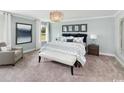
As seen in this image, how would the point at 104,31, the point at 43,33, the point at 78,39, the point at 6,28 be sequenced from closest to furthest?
1. the point at 6,28
2. the point at 104,31
3. the point at 78,39
4. the point at 43,33

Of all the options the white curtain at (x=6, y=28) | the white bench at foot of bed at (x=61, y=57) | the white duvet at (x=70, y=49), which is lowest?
the white bench at foot of bed at (x=61, y=57)

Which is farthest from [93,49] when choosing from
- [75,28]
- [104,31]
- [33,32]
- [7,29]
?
[7,29]

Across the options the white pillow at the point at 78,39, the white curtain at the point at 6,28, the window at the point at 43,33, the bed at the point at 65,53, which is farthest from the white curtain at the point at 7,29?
the white pillow at the point at 78,39

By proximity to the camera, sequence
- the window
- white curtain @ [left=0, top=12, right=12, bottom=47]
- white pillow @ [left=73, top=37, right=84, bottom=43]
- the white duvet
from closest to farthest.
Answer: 1. the white duvet
2. white curtain @ [left=0, top=12, right=12, bottom=47]
3. white pillow @ [left=73, top=37, right=84, bottom=43]
4. the window

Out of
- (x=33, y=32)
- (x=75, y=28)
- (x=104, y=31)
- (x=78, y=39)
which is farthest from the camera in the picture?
(x=33, y=32)

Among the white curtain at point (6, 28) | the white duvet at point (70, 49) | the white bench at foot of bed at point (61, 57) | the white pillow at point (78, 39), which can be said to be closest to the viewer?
the white bench at foot of bed at point (61, 57)

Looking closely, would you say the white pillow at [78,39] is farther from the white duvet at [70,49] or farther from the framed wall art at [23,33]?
the framed wall art at [23,33]

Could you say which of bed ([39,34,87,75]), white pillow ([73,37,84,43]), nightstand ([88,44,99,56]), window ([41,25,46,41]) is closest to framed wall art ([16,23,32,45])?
window ([41,25,46,41])

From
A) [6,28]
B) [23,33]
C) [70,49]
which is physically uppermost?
[6,28]

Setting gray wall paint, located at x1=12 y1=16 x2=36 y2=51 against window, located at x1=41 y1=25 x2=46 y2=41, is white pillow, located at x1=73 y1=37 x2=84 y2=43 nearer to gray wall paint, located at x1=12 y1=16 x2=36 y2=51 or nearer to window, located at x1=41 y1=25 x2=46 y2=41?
gray wall paint, located at x1=12 y1=16 x2=36 y2=51

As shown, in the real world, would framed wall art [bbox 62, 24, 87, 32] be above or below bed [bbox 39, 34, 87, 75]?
above

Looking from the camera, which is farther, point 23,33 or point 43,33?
point 43,33

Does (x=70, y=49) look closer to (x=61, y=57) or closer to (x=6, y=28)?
(x=61, y=57)
